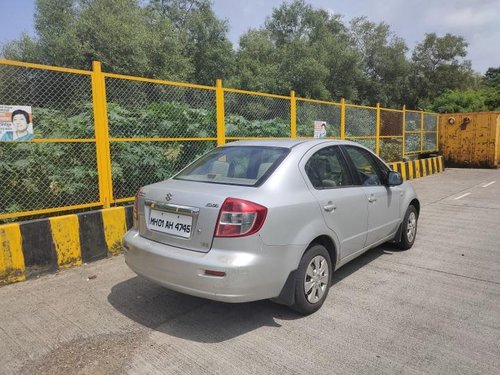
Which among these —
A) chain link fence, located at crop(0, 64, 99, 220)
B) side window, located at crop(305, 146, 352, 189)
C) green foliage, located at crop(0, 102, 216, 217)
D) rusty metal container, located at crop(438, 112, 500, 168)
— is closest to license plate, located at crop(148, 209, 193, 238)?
side window, located at crop(305, 146, 352, 189)

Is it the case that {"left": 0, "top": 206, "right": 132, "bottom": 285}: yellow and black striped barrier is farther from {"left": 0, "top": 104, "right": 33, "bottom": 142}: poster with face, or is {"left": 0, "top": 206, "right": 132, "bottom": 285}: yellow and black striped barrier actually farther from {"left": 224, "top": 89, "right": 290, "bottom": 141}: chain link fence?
{"left": 224, "top": 89, "right": 290, "bottom": 141}: chain link fence

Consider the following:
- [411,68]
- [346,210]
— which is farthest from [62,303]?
[411,68]

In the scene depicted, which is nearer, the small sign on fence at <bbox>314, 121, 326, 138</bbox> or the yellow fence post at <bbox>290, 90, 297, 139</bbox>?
the yellow fence post at <bbox>290, 90, 297, 139</bbox>

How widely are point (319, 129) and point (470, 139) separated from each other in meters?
10.3

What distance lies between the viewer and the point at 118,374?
8.74ft

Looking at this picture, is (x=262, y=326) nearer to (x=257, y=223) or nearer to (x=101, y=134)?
(x=257, y=223)

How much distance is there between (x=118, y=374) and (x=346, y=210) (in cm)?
244

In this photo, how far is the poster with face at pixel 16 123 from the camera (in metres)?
4.27

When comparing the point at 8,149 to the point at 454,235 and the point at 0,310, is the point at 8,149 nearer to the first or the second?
the point at 0,310

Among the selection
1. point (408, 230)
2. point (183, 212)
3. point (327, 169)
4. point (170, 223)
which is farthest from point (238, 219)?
point (408, 230)

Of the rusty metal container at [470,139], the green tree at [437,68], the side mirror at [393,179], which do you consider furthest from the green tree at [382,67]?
the side mirror at [393,179]

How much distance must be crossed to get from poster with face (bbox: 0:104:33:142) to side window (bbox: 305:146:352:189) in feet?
10.4

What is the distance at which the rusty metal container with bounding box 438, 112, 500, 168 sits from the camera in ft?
Answer: 52.4

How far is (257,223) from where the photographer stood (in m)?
2.96
